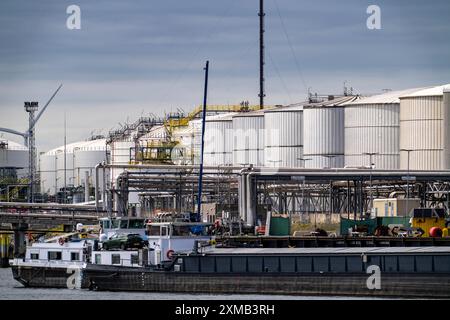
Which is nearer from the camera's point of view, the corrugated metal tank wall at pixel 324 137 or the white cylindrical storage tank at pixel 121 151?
the corrugated metal tank wall at pixel 324 137

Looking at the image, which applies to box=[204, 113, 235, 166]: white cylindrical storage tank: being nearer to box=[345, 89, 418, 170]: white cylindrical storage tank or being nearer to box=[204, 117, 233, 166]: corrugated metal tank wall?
box=[204, 117, 233, 166]: corrugated metal tank wall

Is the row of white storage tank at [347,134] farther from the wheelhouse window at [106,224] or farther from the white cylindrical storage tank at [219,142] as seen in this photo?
the wheelhouse window at [106,224]

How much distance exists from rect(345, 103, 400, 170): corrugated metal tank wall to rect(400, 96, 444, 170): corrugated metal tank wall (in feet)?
9.58

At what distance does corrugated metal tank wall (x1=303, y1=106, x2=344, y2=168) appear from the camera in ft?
454

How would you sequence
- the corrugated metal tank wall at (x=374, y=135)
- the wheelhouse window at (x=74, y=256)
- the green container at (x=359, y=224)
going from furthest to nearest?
the corrugated metal tank wall at (x=374, y=135) → the green container at (x=359, y=224) → the wheelhouse window at (x=74, y=256)

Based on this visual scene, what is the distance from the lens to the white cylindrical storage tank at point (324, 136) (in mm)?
138163

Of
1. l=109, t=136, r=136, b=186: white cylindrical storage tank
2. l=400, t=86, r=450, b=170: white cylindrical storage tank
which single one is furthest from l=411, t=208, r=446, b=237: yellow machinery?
l=109, t=136, r=136, b=186: white cylindrical storage tank

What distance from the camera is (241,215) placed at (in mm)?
112500

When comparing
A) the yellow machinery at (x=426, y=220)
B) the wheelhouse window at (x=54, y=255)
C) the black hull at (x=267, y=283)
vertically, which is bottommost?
the black hull at (x=267, y=283)

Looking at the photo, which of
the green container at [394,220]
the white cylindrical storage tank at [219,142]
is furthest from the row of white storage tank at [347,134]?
the green container at [394,220]

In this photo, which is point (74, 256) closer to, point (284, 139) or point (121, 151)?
point (284, 139)

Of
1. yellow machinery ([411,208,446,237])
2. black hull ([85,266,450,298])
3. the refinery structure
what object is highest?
the refinery structure
